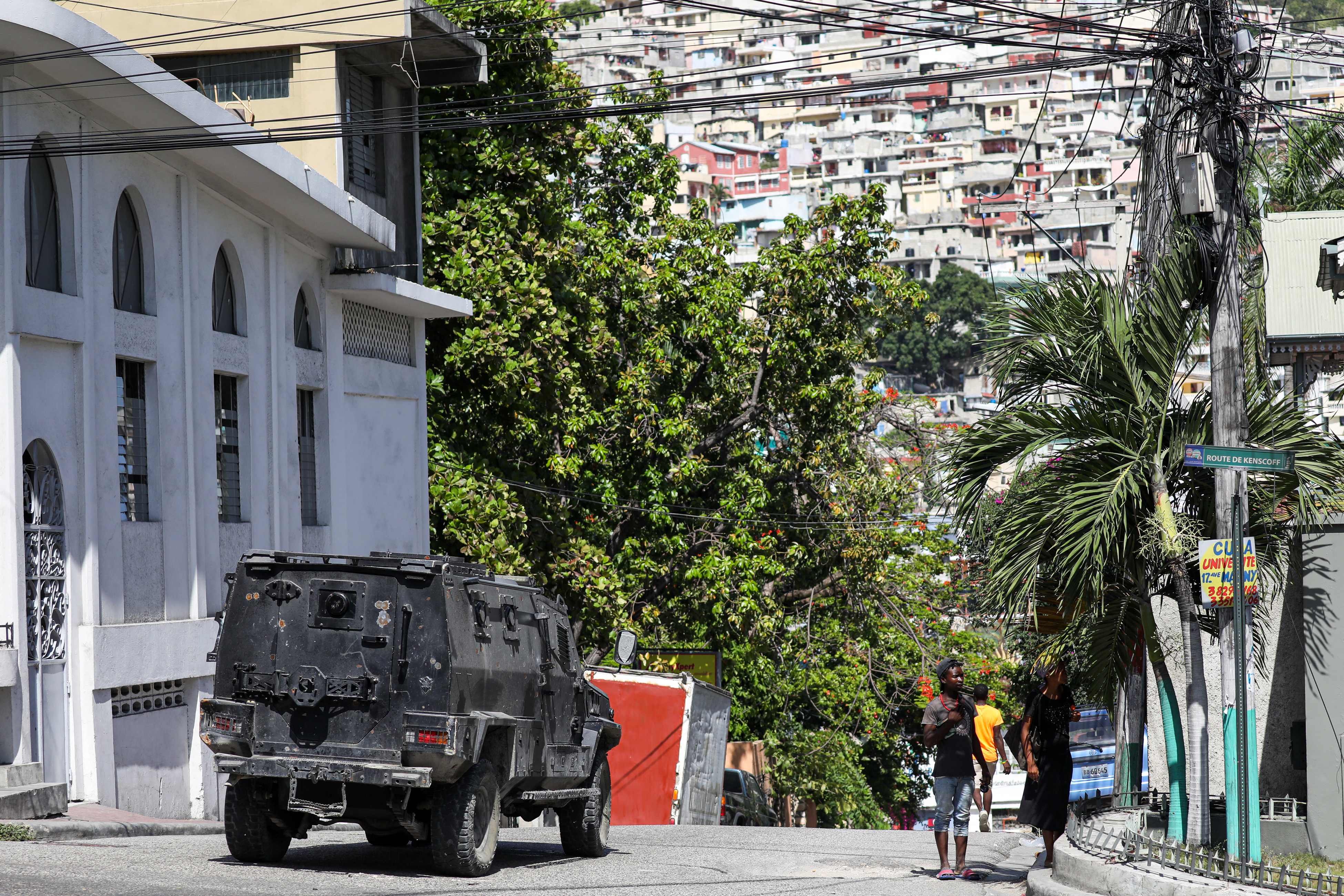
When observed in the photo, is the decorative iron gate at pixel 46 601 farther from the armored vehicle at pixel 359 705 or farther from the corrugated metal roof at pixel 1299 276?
the corrugated metal roof at pixel 1299 276

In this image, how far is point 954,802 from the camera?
12188 mm

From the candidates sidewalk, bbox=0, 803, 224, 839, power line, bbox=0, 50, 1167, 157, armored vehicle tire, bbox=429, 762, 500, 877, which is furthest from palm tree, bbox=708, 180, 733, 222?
armored vehicle tire, bbox=429, 762, 500, 877

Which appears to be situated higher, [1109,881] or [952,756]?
[952,756]

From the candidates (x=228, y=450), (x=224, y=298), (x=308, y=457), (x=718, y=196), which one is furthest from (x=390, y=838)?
(x=718, y=196)

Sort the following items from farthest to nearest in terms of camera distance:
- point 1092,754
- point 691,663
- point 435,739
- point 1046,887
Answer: point 1092,754, point 691,663, point 1046,887, point 435,739

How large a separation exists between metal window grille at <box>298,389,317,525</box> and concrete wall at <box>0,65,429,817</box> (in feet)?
0.34

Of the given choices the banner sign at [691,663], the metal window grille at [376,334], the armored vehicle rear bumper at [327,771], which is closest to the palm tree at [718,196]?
the banner sign at [691,663]

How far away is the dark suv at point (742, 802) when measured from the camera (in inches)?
1054

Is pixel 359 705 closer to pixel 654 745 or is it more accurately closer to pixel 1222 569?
pixel 1222 569

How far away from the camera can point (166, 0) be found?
2078 centimetres

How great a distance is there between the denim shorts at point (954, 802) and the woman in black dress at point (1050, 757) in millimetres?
564

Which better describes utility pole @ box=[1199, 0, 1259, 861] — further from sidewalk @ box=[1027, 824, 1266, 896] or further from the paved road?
the paved road

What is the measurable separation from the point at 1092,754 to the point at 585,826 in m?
52.4

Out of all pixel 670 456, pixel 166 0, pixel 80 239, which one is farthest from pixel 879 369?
pixel 80 239
